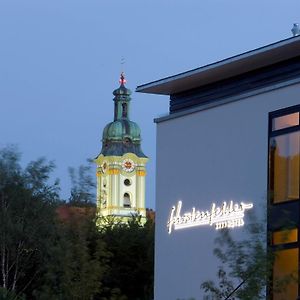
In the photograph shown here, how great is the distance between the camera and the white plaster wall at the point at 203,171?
41.1 m

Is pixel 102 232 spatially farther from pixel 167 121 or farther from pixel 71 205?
pixel 71 205

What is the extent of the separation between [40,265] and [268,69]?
1782 centimetres

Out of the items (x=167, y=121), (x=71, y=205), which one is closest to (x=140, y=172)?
(x=167, y=121)

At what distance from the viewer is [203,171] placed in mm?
43656

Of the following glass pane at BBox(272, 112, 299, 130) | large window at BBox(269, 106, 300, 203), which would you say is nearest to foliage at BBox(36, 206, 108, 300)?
large window at BBox(269, 106, 300, 203)

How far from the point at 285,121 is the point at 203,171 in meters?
4.54

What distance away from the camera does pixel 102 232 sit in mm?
61375

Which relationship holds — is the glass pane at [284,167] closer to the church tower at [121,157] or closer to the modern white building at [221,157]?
the modern white building at [221,157]

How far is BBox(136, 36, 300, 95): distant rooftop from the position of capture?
132 ft

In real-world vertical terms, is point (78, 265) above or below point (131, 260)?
below

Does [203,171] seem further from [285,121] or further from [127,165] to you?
[127,165]

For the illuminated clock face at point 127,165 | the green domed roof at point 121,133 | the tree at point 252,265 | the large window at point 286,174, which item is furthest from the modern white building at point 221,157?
the illuminated clock face at point 127,165

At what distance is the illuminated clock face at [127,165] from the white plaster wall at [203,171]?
114 m

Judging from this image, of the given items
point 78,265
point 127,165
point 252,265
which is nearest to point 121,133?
point 127,165
